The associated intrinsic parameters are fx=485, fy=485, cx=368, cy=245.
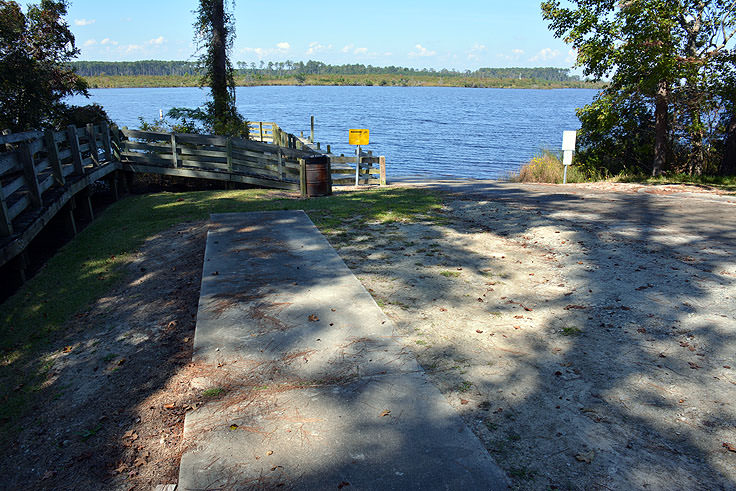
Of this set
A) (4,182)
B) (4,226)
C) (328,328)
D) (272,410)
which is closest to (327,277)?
(328,328)

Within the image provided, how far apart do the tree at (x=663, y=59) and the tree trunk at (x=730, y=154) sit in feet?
2.79

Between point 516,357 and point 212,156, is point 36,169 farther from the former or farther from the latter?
point 516,357

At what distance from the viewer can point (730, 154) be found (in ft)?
54.9

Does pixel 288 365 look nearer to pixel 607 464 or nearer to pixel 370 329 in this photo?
pixel 370 329

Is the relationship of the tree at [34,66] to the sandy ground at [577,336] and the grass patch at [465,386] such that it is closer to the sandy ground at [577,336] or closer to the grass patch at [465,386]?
the sandy ground at [577,336]

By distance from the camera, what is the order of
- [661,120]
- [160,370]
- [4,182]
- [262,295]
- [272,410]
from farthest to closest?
1. [661,120]
2. [4,182]
3. [262,295]
4. [160,370]
5. [272,410]

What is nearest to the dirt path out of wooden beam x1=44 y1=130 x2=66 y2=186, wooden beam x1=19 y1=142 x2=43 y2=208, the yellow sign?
wooden beam x1=19 y1=142 x2=43 y2=208

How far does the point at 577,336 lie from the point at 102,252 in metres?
7.67

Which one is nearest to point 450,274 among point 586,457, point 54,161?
point 586,457

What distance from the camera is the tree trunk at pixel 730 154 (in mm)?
16484

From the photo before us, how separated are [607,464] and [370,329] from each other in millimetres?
2211

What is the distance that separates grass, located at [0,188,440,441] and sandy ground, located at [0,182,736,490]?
0.29 m

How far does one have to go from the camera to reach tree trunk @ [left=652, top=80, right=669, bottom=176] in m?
17.7

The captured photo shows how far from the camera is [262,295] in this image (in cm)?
526
